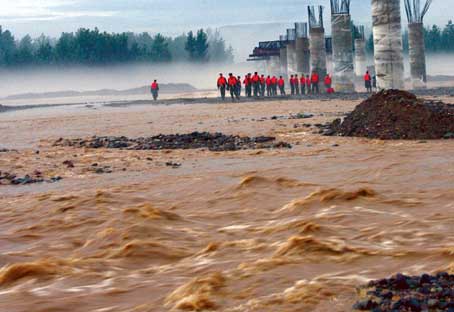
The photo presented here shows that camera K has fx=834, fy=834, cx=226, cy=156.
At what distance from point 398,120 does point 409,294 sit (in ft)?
39.0

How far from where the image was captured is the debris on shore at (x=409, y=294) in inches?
198

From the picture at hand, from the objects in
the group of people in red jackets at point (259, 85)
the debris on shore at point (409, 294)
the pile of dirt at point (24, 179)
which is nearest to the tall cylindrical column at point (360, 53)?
the group of people in red jackets at point (259, 85)

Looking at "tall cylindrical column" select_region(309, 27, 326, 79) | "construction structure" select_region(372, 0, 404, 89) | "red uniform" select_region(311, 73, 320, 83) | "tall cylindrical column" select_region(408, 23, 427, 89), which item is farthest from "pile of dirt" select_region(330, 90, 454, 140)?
"tall cylindrical column" select_region(309, 27, 326, 79)

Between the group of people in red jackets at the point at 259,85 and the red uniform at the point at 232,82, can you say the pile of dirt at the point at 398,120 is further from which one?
the group of people in red jackets at the point at 259,85

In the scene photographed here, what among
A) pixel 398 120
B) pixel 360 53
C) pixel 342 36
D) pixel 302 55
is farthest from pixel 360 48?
pixel 398 120

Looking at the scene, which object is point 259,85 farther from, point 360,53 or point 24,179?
point 24,179

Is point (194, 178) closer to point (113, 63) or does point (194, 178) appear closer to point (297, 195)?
point (297, 195)

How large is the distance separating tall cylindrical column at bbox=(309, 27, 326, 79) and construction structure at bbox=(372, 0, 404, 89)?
20132 mm

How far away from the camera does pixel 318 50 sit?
168 ft

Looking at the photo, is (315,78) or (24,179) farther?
(315,78)

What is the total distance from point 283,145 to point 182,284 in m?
9.93

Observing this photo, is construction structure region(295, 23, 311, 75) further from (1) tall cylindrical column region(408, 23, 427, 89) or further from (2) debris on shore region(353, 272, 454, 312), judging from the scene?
(2) debris on shore region(353, 272, 454, 312)

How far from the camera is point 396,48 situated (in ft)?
101

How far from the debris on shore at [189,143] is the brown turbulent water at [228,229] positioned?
986mm
